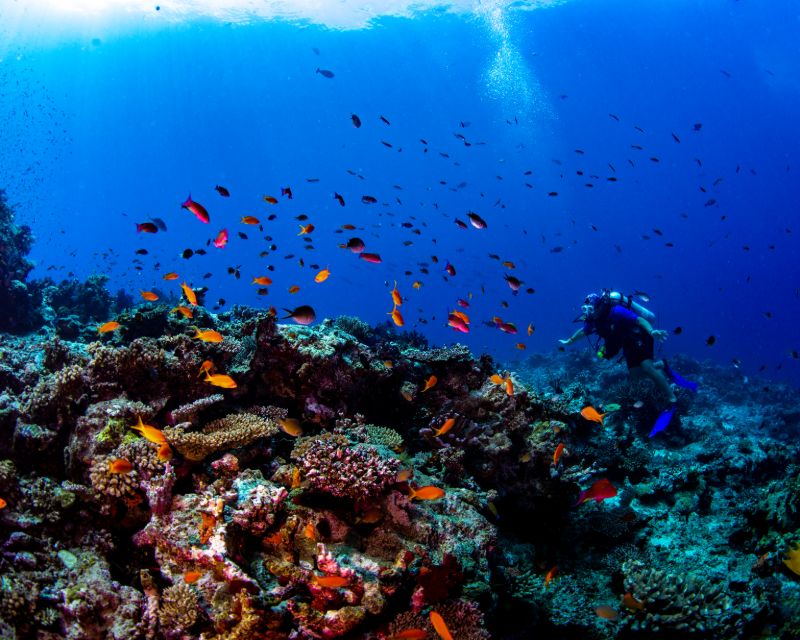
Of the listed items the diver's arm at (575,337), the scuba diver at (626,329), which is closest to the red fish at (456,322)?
the scuba diver at (626,329)

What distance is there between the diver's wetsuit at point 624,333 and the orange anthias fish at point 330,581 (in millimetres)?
9758

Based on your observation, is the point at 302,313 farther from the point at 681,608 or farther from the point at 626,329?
the point at 626,329

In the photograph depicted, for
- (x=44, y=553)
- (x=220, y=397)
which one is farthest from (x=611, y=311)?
(x=44, y=553)

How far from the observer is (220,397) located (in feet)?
16.0

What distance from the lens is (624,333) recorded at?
10.9 m

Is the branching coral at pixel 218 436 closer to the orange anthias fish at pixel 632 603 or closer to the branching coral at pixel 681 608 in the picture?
the orange anthias fish at pixel 632 603

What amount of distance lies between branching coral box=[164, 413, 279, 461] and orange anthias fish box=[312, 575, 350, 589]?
1660 millimetres

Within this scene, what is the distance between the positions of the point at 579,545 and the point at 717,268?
211424mm

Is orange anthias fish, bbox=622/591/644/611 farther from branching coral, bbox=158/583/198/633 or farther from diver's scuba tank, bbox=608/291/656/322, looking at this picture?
diver's scuba tank, bbox=608/291/656/322

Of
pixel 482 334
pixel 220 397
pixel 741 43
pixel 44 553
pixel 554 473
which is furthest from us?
pixel 482 334

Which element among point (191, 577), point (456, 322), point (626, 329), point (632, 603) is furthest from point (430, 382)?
point (626, 329)

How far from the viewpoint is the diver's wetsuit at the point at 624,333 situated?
35.2 feet

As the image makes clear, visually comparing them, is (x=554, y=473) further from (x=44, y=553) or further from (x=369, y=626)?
(x=44, y=553)

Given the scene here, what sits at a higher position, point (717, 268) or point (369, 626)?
point (717, 268)
